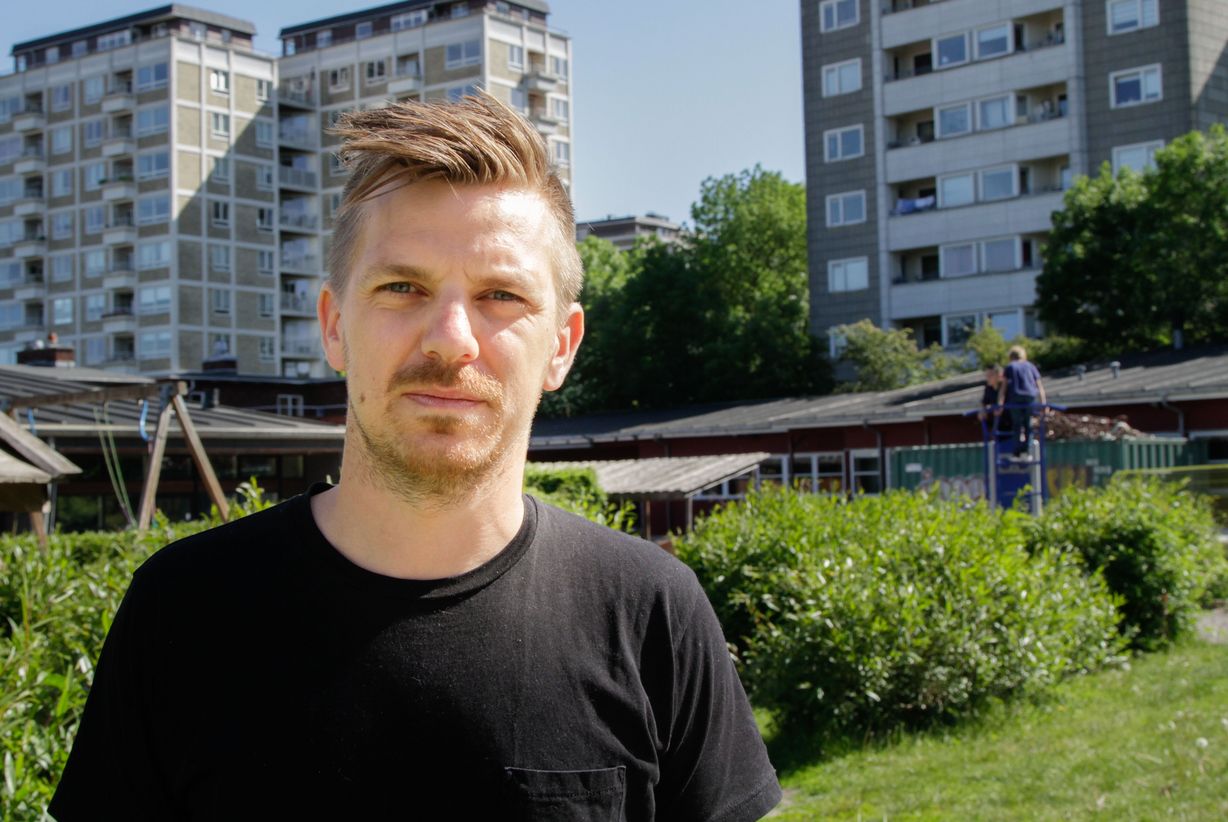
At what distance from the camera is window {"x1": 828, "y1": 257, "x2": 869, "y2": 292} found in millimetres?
58562

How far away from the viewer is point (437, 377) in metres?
2.20

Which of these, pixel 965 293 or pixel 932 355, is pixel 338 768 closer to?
pixel 932 355

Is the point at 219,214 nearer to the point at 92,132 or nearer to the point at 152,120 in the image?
the point at 152,120

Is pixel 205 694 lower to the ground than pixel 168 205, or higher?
lower

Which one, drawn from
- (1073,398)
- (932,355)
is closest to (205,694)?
(1073,398)

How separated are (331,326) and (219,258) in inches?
3373

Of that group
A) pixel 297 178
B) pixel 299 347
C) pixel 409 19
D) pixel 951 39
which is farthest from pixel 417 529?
pixel 409 19

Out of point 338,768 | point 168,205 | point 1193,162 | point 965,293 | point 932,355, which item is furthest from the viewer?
point 168,205

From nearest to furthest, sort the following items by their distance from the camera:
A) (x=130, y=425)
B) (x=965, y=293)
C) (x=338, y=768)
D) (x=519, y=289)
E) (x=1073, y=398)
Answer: (x=338, y=768), (x=519, y=289), (x=130, y=425), (x=1073, y=398), (x=965, y=293)

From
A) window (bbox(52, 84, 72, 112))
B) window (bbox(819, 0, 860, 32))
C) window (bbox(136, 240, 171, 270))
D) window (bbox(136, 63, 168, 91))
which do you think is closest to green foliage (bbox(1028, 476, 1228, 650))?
window (bbox(819, 0, 860, 32))

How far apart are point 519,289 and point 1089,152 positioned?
2165 inches

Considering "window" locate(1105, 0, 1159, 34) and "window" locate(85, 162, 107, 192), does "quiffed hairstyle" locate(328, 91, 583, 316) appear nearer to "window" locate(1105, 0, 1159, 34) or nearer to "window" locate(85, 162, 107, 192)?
"window" locate(1105, 0, 1159, 34)

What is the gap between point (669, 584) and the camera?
240 cm

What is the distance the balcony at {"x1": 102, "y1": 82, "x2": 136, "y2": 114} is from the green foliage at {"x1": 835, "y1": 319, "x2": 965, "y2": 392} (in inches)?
2008
